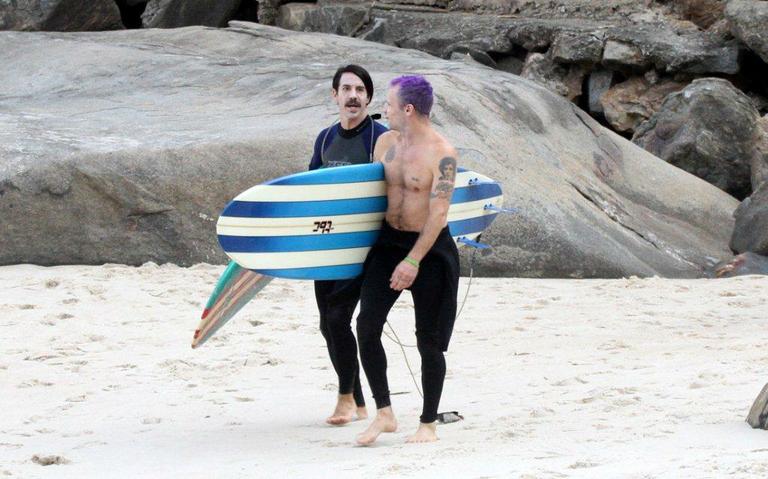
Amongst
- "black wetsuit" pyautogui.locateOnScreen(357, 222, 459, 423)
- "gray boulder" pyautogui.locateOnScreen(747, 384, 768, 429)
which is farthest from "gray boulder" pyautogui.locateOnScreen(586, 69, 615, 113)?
"gray boulder" pyautogui.locateOnScreen(747, 384, 768, 429)

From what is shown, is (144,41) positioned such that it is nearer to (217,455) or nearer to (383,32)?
(383,32)

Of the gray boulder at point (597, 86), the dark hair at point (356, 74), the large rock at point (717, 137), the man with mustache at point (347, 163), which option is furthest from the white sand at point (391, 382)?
the gray boulder at point (597, 86)

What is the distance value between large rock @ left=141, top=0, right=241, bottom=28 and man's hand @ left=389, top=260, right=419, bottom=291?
1357 centimetres

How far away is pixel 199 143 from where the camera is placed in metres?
8.85

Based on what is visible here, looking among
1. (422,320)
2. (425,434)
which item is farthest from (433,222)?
(425,434)

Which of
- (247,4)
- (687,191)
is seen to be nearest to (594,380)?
(687,191)

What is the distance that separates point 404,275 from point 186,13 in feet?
45.6

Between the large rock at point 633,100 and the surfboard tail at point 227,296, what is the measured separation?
9895 millimetres

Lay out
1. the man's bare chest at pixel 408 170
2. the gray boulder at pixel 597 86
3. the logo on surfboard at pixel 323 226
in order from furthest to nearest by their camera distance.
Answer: the gray boulder at pixel 597 86 < the logo on surfboard at pixel 323 226 < the man's bare chest at pixel 408 170

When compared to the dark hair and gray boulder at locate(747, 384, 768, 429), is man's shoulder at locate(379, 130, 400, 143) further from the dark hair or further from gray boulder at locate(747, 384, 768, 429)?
gray boulder at locate(747, 384, 768, 429)

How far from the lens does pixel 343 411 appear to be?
5047 millimetres

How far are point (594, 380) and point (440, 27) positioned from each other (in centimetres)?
1099

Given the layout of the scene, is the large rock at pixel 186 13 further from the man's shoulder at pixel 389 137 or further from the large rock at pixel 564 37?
the man's shoulder at pixel 389 137

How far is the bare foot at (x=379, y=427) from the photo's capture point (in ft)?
15.0
